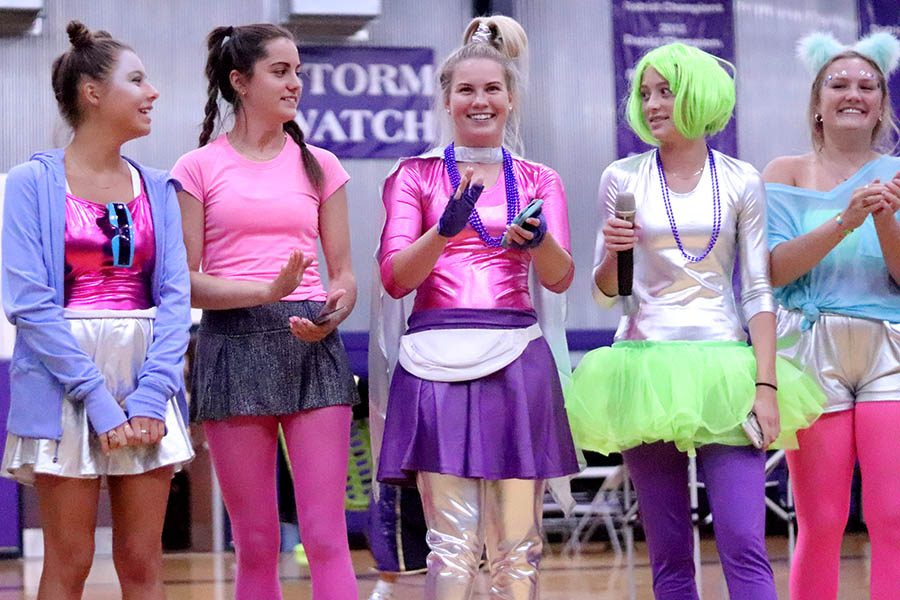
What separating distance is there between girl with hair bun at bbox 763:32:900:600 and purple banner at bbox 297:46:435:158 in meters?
4.96

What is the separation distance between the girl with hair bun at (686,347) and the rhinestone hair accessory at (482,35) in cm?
40

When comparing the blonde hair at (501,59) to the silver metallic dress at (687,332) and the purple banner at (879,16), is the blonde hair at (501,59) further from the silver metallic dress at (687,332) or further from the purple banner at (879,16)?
the purple banner at (879,16)

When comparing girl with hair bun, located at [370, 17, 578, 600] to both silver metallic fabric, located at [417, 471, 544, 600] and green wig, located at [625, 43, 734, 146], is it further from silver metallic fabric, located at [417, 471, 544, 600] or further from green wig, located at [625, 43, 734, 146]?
green wig, located at [625, 43, 734, 146]

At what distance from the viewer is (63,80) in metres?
2.94

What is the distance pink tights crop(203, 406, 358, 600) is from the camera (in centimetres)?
291

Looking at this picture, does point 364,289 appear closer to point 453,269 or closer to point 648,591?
point 648,591

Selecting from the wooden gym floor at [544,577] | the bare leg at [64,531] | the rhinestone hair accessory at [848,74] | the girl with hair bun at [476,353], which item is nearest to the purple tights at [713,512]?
the girl with hair bun at [476,353]

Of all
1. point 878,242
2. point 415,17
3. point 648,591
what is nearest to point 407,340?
point 878,242

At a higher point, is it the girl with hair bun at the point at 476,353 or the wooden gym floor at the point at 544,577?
the girl with hair bun at the point at 476,353

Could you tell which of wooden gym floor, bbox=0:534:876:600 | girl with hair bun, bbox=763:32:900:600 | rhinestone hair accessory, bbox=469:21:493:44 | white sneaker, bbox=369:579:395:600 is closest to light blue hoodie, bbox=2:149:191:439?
rhinestone hair accessory, bbox=469:21:493:44

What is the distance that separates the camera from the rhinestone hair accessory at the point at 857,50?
337cm

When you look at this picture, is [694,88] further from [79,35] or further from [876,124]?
[79,35]

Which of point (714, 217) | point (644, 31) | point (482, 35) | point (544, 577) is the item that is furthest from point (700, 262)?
point (644, 31)

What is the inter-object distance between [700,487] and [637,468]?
4976 millimetres
